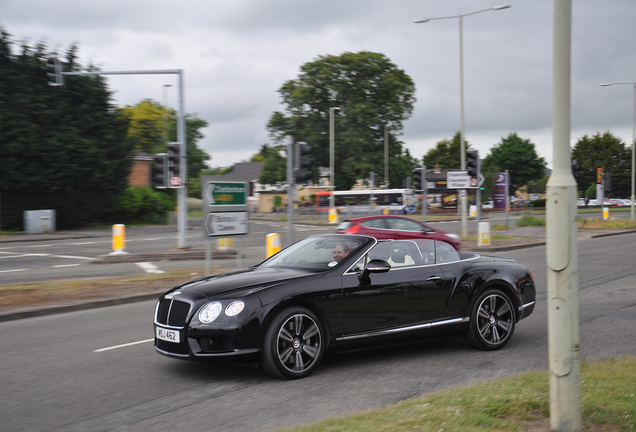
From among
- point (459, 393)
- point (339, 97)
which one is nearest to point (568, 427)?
point (459, 393)

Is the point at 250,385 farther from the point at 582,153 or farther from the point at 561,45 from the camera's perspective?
the point at 582,153

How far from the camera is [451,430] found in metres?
4.14

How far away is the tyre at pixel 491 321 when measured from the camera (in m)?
7.37

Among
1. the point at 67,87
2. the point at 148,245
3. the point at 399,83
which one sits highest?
the point at 399,83

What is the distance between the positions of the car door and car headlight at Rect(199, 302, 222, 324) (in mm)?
1310

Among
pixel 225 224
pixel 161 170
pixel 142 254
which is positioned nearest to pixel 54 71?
pixel 161 170

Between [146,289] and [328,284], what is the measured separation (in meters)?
7.15

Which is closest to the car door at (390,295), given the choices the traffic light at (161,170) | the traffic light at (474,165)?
the traffic light at (161,170)

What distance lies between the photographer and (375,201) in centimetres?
6675

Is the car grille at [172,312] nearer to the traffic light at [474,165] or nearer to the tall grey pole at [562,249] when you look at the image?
the tall grey pole at [562,249]

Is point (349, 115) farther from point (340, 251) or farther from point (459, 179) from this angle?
point (340, 251)

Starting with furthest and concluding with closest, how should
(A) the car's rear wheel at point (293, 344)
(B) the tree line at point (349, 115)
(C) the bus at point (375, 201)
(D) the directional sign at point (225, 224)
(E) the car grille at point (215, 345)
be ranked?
(C) the bus at point (375, 201) < (B) the tree line at point (349, 115) < (D) the directional sign at point (225, 224) < (A) the car's rear wheel at point (293, 344) < (E) the car grille at point (215, 345)

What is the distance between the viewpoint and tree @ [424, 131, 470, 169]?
98.9 metres

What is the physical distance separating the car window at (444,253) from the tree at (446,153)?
91.4 m
